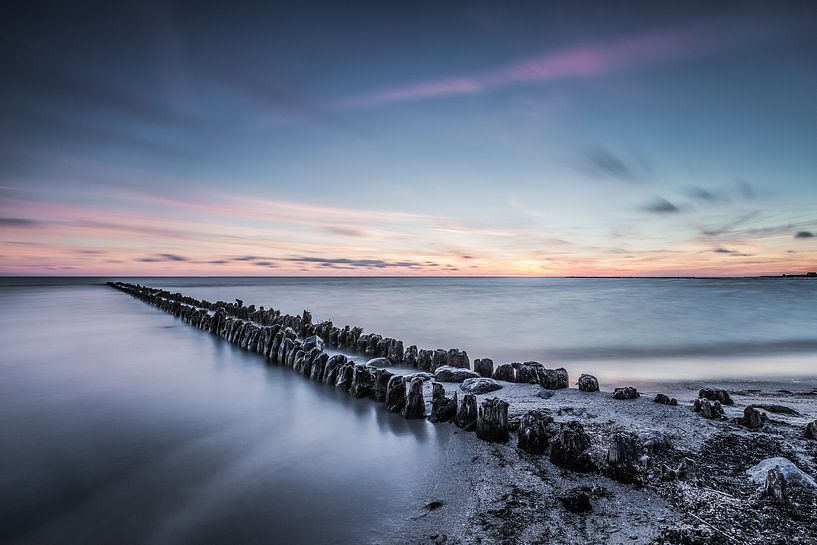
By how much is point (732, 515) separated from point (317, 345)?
291 inches

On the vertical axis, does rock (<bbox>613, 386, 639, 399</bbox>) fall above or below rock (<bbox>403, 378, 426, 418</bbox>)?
above

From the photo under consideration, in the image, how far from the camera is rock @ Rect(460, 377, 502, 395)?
5.53m

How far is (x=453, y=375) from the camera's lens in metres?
6.15

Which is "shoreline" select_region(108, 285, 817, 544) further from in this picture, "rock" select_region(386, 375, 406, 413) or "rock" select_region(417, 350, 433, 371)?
"rock" select_region(417, 350, 433, 371)

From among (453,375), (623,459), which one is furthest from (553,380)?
(623,459)

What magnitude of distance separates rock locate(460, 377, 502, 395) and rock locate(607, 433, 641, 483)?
2.43 meters

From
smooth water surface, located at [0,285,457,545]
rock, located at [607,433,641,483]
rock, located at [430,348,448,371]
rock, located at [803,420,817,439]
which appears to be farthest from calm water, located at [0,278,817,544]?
rock, located at [803,420,817,439]

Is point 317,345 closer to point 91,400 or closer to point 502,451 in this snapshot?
point 91,400

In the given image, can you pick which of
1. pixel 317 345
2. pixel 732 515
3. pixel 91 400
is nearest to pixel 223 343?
pixel 317 345

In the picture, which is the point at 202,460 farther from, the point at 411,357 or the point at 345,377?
the point at 411,357

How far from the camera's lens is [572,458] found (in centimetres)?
318

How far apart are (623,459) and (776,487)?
0.88 m

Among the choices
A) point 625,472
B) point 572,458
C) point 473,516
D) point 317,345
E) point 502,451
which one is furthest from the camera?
point 317,345

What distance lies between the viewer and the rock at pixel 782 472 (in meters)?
2.66
